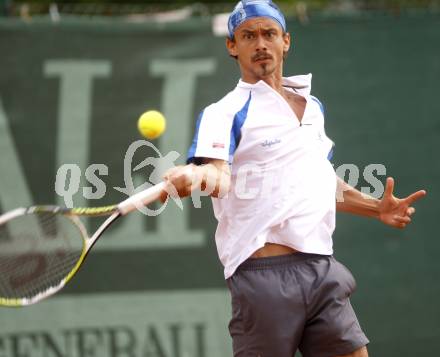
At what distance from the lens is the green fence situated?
20.4 ft

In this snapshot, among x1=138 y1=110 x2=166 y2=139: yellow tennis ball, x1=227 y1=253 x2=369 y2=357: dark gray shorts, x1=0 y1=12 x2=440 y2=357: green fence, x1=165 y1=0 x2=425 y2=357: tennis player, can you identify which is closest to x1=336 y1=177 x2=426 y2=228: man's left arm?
x1=165 y1=0 x2=425 y2=357: tennis player

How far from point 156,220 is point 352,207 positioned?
7.04 feet

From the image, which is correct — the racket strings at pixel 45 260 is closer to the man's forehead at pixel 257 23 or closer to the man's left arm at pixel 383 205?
the man's forehead at pixel 257 23

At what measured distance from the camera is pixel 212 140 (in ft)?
12.3

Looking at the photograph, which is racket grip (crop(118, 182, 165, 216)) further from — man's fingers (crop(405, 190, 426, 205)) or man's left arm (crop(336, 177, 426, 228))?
man's fingers (crop(405, 190, 426, 205))

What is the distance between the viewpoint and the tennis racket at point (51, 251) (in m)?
3.82


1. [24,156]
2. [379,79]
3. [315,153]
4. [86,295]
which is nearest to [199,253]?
[86,295]

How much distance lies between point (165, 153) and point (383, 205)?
7.29 feet

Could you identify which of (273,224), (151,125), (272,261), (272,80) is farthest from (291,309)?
(151,125)

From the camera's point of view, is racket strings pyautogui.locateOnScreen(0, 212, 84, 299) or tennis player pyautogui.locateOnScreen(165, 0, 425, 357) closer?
tennis player pyautogui.locateOnScreen(165, 0, 425, 357)

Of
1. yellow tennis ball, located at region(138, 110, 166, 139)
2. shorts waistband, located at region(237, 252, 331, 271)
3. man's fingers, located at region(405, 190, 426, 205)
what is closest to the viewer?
shorts waistband, located at region(237, 252, 331, 271)

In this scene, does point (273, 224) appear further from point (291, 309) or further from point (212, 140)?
point (212, 140)

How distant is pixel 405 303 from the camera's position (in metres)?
6.46

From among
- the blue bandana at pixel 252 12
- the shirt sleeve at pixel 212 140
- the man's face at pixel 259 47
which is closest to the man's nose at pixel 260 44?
the man's face at pixel 259 47
